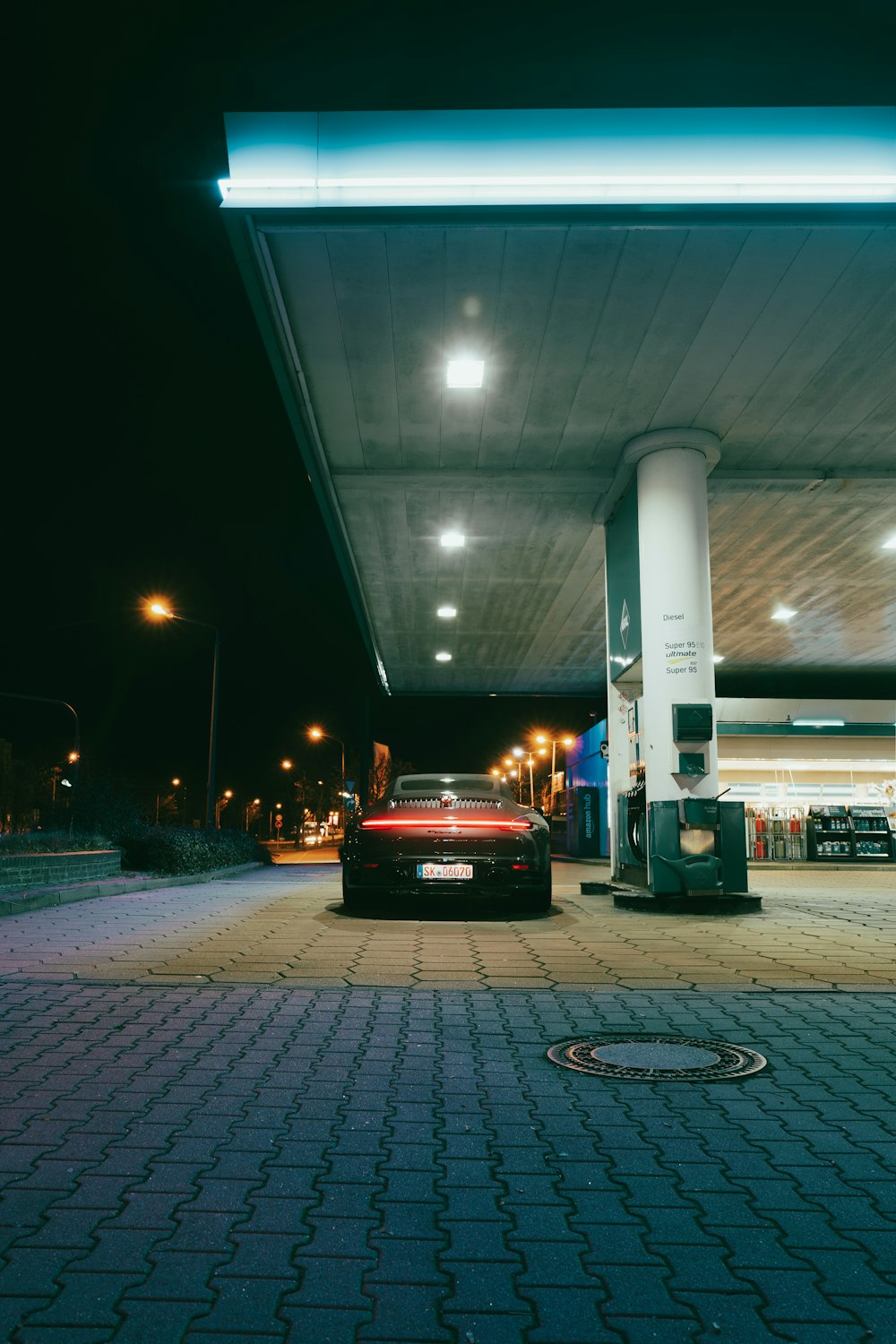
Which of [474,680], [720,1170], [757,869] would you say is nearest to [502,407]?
[720,1170]

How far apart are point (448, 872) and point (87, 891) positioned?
20.2ft

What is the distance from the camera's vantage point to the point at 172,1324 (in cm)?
208

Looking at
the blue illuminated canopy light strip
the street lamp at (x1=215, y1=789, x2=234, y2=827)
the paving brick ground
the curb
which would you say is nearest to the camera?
the paving brick ground

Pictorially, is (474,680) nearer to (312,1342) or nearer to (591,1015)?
(591,1015)

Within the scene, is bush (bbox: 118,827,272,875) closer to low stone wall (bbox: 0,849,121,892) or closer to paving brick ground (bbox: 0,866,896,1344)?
low stone wall (bbox: 0,849,121,892)

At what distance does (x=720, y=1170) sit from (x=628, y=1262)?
2.37ft

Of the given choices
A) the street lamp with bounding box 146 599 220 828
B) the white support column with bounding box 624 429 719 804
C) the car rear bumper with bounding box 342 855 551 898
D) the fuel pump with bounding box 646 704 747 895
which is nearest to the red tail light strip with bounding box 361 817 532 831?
the car rear bumper with bounding box 342 855 551 898

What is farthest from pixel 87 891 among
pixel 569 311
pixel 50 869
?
pixel 569 311

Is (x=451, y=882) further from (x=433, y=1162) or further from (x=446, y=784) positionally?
(x=433, y=1162)

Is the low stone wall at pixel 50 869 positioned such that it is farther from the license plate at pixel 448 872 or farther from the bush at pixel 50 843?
the license plate at pixel 448 872

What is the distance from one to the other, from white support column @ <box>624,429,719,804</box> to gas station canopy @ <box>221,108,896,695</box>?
3.94 feet

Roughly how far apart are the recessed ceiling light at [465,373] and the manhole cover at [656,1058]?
8.09m

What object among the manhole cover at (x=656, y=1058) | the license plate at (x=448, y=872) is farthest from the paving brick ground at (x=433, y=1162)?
the license plate at (x=448, y=872)

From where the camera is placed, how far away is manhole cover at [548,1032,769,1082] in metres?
4.04
